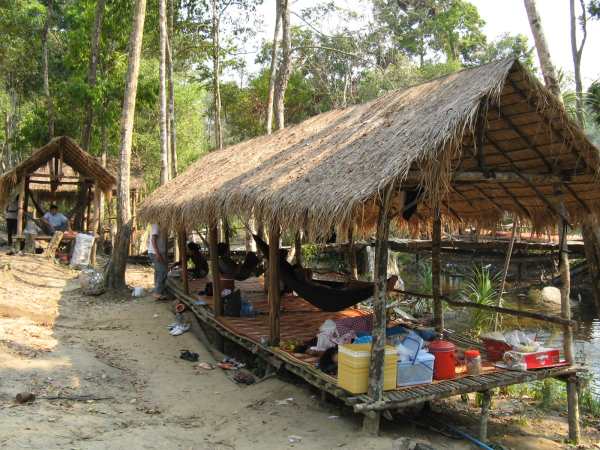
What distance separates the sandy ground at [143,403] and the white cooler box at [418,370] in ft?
1.49

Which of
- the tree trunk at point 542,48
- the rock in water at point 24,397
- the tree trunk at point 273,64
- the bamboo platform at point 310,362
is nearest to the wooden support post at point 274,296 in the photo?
the bamboo platform at point 310,362

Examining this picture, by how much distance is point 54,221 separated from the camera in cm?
1337

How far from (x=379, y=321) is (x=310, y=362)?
1.14 m

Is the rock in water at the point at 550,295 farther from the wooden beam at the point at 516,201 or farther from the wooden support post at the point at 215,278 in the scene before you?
the wooden support post at the point at 215,278

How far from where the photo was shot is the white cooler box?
14.7ft

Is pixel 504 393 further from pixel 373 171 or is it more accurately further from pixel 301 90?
pixel 301 90

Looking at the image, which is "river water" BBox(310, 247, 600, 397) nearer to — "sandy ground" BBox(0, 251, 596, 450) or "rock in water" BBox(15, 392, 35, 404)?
"sandy ground" BBox(0, 251, 596, 450)

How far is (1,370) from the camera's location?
5.54 m

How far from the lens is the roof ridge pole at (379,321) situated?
4.21m

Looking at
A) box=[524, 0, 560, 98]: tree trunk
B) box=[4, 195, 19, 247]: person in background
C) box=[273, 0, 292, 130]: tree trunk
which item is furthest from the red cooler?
box=[4, 195, 19, 247]: person in background

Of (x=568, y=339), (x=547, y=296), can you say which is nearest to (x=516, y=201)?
(x=568, y=339)

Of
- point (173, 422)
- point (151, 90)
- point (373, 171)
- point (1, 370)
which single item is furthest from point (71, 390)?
point (151, 90)

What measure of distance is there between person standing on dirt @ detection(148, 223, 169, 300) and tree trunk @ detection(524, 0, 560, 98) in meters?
6.36

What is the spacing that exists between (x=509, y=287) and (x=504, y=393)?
8919 mm
